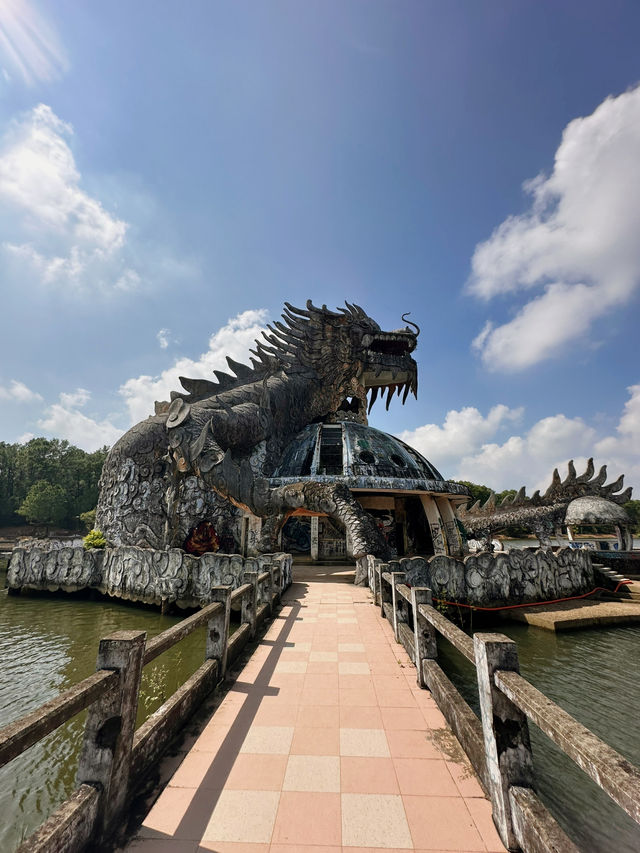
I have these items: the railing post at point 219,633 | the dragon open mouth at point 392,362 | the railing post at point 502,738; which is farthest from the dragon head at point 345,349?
the railing post at point 502,738

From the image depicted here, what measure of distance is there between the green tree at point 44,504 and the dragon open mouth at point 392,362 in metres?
41.6

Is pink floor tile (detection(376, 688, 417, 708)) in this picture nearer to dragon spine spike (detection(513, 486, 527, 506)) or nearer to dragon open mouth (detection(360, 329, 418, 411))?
dragon open mouth (detection(360, 329, 418, 411))

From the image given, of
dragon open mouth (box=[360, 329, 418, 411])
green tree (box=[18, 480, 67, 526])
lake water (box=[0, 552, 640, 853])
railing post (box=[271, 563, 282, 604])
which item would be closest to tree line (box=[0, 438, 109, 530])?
green tree (box=[18, 480, 67, 526])

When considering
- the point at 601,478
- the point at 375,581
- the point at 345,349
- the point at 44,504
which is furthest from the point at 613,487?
the point at 44,504

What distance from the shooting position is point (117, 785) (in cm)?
278

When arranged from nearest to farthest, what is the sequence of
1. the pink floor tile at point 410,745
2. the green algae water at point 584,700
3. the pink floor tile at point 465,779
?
1. the pink floor tile at point 465,779
2. the pink floor tile at point 410,745
3. the green algae water at point 584,700

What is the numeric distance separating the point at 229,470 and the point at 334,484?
3711mm

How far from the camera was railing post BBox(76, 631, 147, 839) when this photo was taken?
8.84 ft

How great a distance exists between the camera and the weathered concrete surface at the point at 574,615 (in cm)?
1174

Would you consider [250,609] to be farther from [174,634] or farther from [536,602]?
[536,602]

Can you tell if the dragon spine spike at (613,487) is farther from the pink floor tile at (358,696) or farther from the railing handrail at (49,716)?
the railing handrail at (49,716)

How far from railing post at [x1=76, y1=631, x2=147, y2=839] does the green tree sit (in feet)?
171

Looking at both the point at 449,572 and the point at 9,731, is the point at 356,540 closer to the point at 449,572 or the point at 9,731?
the point at 449,572

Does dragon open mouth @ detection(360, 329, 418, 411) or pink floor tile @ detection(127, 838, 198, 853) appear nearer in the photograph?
pink floor tile @ detection(127, 838, 198, 853)
